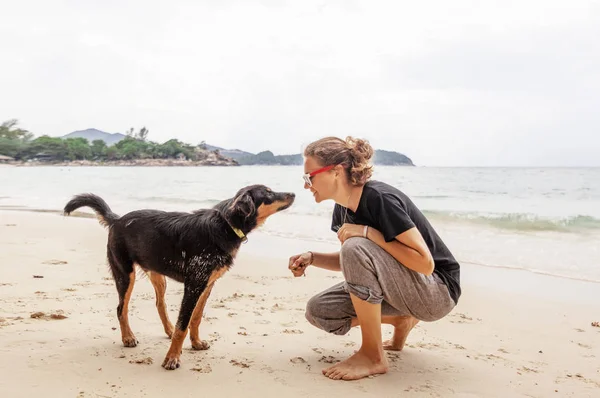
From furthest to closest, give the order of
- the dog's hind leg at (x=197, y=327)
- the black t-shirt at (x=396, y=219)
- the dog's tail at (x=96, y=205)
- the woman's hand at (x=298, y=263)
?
1. the dog's tail at (x=96, y=205)
2. the dog's hind leg at (x=197, y=327)
3. the woman's hand at (x=298, y=263)
4. the black t-shirt at (x=396, y=219)

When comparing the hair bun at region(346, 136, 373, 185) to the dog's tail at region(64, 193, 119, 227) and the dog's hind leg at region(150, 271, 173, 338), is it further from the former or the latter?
the dog's tail at region(64, 193, 119, 227)

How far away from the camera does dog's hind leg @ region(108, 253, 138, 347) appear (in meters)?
3.77

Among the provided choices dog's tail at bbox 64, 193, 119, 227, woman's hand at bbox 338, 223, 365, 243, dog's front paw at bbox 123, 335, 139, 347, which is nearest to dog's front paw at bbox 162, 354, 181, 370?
dog's front paw at bbox 123, 335, 139, 347

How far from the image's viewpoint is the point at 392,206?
310 centimetres

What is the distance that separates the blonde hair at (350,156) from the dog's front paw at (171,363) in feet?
5.51

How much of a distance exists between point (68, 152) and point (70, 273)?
87.4 meters

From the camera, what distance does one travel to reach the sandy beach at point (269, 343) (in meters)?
3.12

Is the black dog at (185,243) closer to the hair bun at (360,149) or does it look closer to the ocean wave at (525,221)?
the hair bun at (360,149)

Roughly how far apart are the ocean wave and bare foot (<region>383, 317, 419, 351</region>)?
369 inches

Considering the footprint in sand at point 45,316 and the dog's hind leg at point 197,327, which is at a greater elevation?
the dog's hind leg at point 197,327

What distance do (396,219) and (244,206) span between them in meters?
1.13

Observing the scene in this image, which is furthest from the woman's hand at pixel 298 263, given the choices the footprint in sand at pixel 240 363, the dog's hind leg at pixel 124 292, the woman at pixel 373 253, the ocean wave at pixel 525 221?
the ocean wave at pixel 525 221

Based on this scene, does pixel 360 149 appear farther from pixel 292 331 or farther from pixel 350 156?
pixel 292 331

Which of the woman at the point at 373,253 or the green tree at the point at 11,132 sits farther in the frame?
the green tree at the point at 11,132
